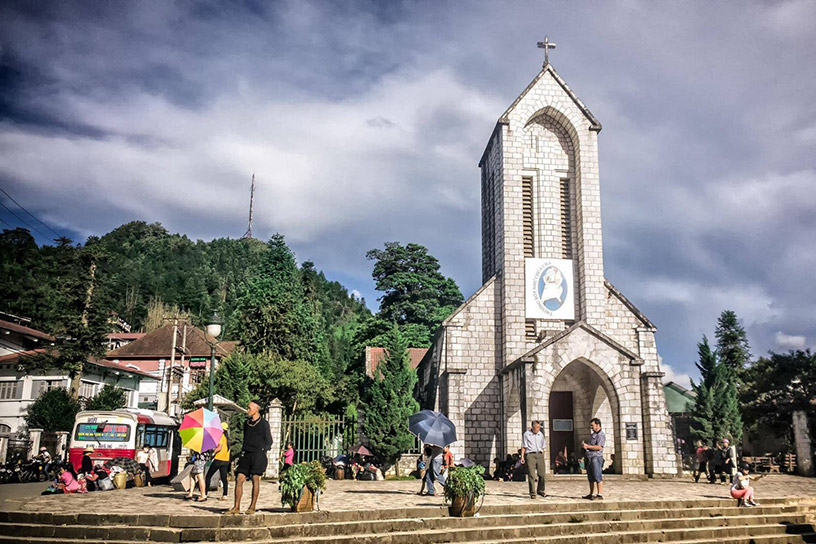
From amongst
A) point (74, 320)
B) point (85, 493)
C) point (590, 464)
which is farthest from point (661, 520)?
point (74, 320)

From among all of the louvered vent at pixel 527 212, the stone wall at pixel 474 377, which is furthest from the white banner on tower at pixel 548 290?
the stone wall at pixel 474 377

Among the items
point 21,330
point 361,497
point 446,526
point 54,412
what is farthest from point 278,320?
point 446,526

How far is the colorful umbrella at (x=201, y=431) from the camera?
1276 cm

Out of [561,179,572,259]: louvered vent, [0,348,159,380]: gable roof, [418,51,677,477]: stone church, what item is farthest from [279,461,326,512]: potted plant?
[0,348,159,380]: gable roof

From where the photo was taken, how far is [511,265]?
2542cm

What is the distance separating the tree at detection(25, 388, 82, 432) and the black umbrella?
1349 cm

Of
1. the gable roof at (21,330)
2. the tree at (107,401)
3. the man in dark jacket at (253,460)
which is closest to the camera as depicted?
the man in dark jacket at (253,460)

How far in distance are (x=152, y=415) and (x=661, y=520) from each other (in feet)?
63.0

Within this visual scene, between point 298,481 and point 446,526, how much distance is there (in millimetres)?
2748

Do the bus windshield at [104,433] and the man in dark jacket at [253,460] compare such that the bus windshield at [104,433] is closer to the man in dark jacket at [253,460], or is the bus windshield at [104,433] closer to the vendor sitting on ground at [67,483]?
the vendor sitting on ground at [67,483]

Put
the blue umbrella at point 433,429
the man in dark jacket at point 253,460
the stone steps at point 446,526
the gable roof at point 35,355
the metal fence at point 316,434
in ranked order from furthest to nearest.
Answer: the gable roof at point 35,355, the metal fence at point 316,434, the blue umbrella at point 433,429, the man in dark jacket at point 253,460, the stone steps at point 446,526

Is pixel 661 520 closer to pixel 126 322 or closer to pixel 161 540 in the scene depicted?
pixel 161 540

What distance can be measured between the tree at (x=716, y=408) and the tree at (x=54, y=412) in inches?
1188

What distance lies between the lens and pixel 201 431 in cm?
1287
